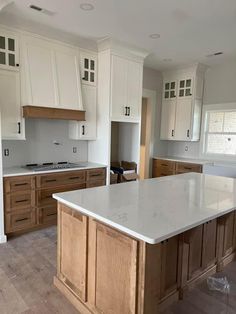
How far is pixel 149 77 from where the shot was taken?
17.5ft

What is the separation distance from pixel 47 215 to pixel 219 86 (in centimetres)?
417

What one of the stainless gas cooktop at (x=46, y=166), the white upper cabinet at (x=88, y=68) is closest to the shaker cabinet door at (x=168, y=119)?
the white upper cabinet at (x=88, y=68)

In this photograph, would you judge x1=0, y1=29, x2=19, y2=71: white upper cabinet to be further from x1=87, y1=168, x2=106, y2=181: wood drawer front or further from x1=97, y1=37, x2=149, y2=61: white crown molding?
x1=87, y1=168, x2=106, y2=181: wood drawer front

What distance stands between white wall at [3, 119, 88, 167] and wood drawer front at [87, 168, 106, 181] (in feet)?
1.84

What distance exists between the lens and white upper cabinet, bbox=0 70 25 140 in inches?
123

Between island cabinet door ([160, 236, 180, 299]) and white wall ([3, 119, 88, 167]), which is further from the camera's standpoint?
white wall ([3, 119, 88, 167])

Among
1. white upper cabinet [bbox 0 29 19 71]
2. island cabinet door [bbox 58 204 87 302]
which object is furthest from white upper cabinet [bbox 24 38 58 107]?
island cabinet door [bbox 58 204 87 302]

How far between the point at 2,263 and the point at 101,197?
1484mm

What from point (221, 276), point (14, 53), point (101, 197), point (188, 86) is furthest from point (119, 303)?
point (188, 86)

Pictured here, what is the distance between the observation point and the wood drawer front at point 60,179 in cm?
335

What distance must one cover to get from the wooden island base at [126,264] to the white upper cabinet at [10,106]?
1701mm

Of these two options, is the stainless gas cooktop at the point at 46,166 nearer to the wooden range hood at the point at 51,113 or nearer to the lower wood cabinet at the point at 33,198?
the lower wood cabinet at the point at 33,198

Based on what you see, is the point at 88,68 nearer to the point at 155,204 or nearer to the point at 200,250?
the point at 155,204

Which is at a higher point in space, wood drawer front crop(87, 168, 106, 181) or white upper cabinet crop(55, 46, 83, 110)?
white upper cabinet crop(55, 46, 83, 110)
